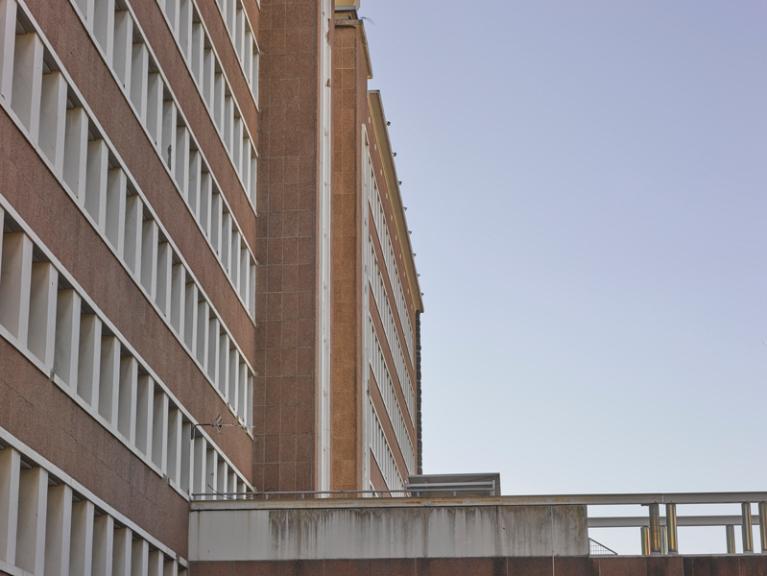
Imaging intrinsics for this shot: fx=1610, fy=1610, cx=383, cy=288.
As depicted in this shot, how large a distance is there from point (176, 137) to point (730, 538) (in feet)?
60.3

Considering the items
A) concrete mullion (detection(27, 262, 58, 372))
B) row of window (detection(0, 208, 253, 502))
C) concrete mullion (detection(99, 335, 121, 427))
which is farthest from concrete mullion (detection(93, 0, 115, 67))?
concrete mullion (detection(27, 262, 58, 372))

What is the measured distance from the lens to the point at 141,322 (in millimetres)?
38844

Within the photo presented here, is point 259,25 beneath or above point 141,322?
above

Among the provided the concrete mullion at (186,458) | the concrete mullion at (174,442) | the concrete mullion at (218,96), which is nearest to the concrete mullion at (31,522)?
the concrete mullion at (174,442)

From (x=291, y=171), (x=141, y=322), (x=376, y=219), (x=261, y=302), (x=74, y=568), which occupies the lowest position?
(x=74, y=568)

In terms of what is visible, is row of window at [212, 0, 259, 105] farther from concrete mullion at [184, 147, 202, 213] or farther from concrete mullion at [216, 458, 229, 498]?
concrete mullion at [216, 458, 229, 498]

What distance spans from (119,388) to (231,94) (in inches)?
708

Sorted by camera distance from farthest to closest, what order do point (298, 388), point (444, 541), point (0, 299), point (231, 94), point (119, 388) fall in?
point (298, 388), point (231, 94), point (444, 541), point (119, 388), point (0, 299)

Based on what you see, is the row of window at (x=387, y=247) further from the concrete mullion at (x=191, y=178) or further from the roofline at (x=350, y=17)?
the concrete mullion at (x=191, y=178)

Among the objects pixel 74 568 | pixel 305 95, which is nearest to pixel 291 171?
pixel 305 95

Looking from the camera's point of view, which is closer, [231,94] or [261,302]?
[231,94]

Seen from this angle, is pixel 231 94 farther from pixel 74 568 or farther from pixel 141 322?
pixel 74 568

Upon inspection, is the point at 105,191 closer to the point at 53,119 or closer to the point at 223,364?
the point at 53,119

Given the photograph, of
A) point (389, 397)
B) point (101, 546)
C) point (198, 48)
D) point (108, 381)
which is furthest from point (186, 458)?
point (389, 397)
